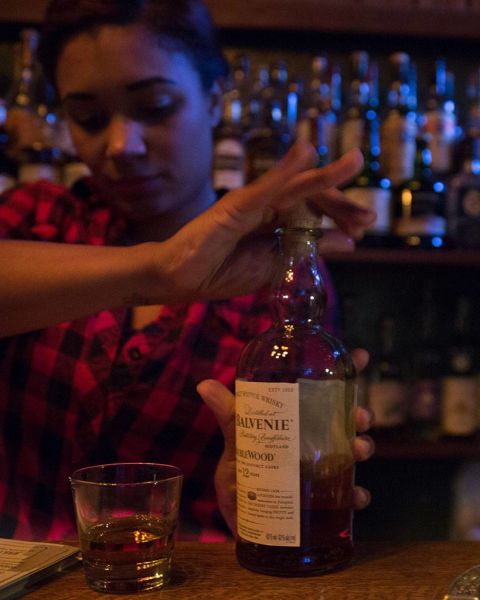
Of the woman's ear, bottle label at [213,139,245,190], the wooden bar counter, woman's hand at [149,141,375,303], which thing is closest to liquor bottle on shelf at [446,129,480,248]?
bottle label at [213,139,245,190]

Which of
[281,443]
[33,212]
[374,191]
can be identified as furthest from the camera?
[374,191]

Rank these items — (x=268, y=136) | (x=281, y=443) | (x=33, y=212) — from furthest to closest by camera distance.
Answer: (x=268, y=136) < (x=33, y=212) < (x=281, y=443)

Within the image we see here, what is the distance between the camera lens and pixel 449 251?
145 cm

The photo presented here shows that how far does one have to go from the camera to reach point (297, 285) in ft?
1.89

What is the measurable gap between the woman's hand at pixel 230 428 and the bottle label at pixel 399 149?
923 mm

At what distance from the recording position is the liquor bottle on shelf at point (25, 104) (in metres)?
1.50

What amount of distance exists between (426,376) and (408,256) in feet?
1.04

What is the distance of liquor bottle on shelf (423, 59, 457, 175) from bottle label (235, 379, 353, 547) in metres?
1.14

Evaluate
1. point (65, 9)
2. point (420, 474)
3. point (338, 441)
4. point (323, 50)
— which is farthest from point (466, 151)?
point (338, 441)

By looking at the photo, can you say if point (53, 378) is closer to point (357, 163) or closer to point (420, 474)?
point (357, 163)

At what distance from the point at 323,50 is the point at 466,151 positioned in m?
0.43

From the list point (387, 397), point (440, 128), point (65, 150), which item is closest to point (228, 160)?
point (65, 150)

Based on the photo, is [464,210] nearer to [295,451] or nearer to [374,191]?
[374,191]

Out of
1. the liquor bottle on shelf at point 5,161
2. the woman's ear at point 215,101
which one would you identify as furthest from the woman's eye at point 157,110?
the liquor bottle on shelf at point 5,161
